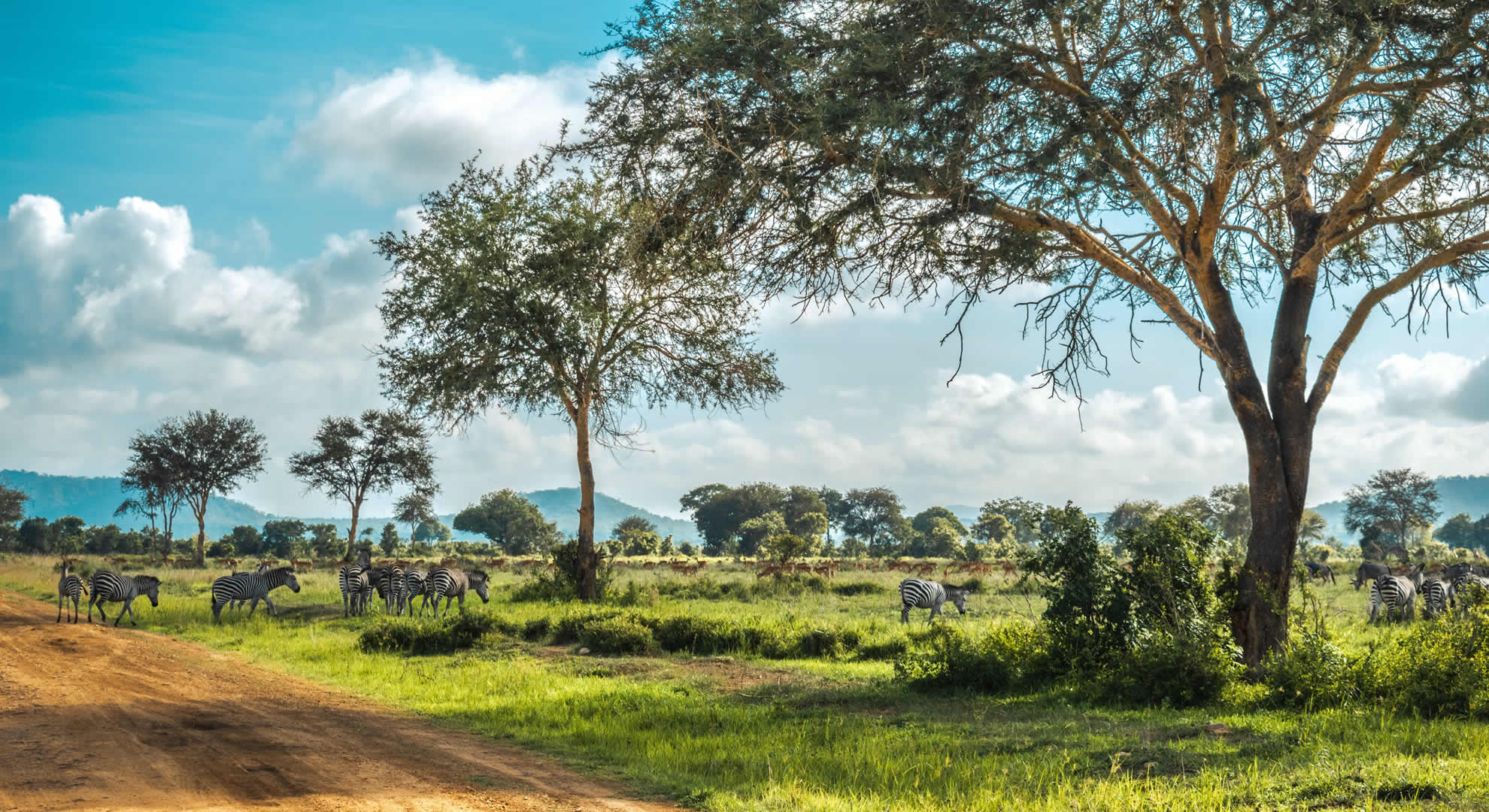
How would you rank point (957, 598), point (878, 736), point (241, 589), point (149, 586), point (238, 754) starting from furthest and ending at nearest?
point (957, 598) < point (149, 586) < point (241, 589) < point (878, 736) < point (238, 754)

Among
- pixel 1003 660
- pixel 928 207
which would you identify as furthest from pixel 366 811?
pixel 928 207

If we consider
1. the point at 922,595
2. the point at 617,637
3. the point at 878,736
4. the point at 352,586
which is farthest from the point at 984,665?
the point at 352,586

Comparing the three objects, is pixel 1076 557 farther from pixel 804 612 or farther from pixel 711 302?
pixel 711 302

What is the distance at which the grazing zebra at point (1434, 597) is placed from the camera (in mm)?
21672

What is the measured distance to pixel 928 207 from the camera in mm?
14156

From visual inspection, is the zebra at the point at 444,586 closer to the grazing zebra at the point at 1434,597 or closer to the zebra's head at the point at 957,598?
the zebra's head at the point at 957,598

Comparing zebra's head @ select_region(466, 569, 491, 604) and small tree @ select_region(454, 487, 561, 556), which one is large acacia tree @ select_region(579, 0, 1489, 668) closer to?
zebra's head @ select_region(466, 569, 491, 604)

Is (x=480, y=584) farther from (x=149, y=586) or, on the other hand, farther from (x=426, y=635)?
(x=426, y=635)

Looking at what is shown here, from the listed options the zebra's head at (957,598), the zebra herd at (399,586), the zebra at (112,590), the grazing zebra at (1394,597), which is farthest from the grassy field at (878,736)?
the zebra's head at (957,598)

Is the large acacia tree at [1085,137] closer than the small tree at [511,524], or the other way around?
the large acacia tree at [1085,137]

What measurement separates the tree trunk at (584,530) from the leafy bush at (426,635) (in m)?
8.38

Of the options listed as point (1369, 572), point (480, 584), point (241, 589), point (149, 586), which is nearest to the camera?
point (241, 589)

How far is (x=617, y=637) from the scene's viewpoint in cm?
1652

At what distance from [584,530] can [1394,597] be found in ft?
68.3
